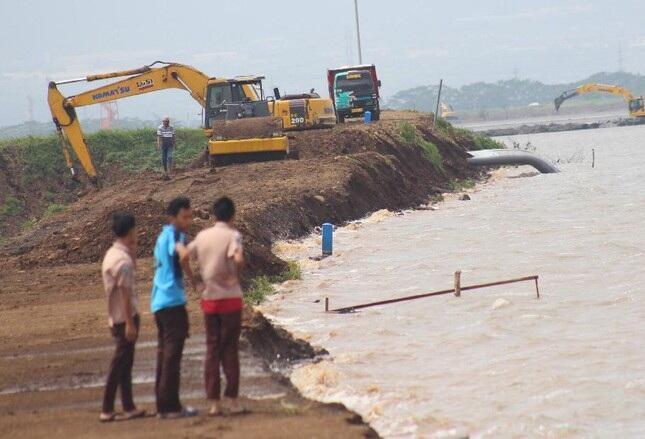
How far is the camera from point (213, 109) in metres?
37.4

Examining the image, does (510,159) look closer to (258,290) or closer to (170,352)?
(258,290)

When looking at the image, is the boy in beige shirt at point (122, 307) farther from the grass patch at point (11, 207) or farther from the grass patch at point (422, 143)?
the grass patch at point (422, 143)

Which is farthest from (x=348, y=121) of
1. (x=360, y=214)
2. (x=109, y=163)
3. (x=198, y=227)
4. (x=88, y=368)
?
(x=88, y=368)

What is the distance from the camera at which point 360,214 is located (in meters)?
33.0

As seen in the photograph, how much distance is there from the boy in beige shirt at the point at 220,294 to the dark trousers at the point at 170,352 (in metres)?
0.21

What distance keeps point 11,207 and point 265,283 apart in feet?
70.0

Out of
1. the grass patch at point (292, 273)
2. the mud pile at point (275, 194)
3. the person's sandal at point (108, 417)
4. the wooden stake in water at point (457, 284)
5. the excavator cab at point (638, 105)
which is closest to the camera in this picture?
the person's sandal at point (108, 417)

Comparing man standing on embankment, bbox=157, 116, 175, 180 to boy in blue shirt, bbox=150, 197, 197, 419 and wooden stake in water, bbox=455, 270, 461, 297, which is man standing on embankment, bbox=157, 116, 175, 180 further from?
boy in blue shirt, bbox=150, 197, 197, 419

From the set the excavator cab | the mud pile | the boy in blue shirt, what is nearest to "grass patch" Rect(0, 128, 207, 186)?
the mud pile

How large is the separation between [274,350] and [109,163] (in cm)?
3193

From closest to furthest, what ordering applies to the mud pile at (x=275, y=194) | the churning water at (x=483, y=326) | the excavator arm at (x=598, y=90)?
the churning water at (x=483, y=326)
the mud pile at (x=275, y=194)
the excavator arm at (x=598, y=90)

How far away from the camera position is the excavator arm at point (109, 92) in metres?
37.0

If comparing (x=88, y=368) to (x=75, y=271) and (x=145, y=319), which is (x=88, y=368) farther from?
(x=75, y=271)

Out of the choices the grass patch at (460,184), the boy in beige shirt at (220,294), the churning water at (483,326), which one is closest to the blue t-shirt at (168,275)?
the boy in beige shirt at (220,294)
